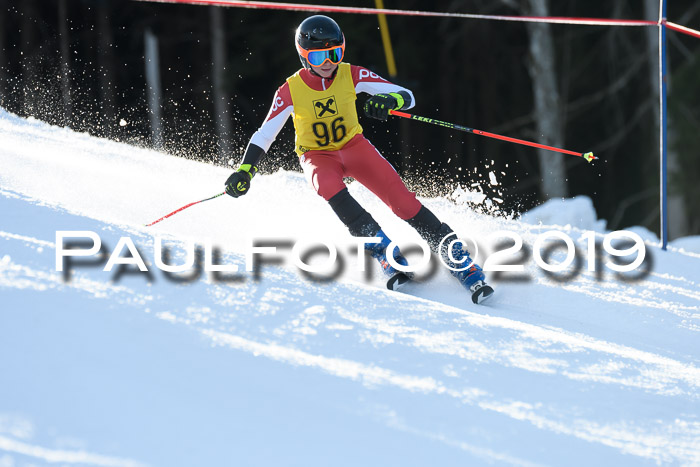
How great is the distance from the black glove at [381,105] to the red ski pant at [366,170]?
22 cm

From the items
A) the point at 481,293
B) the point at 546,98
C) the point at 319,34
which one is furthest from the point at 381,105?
the point at 546,98

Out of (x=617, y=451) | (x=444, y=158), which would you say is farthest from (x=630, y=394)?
(x=444, y=158)

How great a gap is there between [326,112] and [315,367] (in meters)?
1.67

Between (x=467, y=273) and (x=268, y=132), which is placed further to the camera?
(x=268, y=132)

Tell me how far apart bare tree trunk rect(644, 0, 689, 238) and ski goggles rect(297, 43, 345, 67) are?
27.6ft

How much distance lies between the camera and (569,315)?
13.5 ft

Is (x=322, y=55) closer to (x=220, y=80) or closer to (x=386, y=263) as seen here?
(x=386, y=263)

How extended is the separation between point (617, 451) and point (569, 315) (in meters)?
1.60

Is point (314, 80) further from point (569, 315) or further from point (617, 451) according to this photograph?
Answer: point (617, 451)

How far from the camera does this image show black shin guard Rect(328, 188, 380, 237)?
3979mm

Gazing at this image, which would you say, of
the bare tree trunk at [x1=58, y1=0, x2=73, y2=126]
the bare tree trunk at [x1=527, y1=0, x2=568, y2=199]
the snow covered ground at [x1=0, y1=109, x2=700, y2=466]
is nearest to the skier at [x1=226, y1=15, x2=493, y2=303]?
the snow covered ground at [x1=0, y1=109, x2=700, y2=466]

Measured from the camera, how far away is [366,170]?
416 centimetres

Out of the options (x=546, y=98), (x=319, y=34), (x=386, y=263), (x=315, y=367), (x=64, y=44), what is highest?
(x=64, y=44)

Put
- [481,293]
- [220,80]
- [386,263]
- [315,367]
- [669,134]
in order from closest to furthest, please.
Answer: [315,367]
[481,293]
[386,263]
[669,134]
[220,80]
